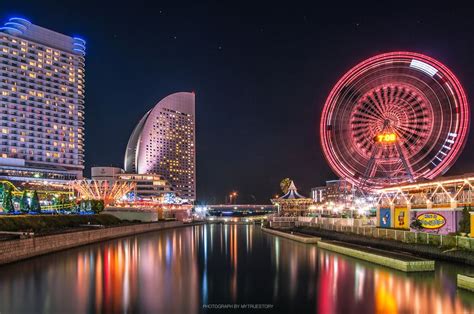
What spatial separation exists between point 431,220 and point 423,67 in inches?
942

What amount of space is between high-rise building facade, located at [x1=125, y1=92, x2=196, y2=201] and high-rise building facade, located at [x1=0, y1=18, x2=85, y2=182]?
2042 inches

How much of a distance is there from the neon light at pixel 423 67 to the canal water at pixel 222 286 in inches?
1049

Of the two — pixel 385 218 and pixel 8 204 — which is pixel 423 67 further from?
pixel 8 204

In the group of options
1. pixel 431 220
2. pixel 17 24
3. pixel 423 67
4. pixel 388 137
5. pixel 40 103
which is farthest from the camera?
pixel 40 103

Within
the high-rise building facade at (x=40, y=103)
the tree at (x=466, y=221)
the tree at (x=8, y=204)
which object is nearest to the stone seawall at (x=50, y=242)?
the tree at (x=8, y=204)

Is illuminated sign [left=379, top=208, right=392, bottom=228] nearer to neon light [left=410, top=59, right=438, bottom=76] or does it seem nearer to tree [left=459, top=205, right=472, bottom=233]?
tree [left=459, top=205, right=472, bottom=233]

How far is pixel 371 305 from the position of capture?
2047cm

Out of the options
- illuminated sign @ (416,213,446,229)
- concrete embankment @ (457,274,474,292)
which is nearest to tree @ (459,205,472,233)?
illuminated sign @ (416,213,446,229)

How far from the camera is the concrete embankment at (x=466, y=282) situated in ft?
70.6

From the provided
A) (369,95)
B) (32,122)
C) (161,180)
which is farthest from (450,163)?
(161,180)

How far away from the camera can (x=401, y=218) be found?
41000 mm

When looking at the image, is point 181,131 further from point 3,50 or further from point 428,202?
point 428,202

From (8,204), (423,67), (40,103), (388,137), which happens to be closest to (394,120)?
(388,137)

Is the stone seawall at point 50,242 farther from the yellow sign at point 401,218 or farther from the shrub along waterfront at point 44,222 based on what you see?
the yellow sign at point 401,218
